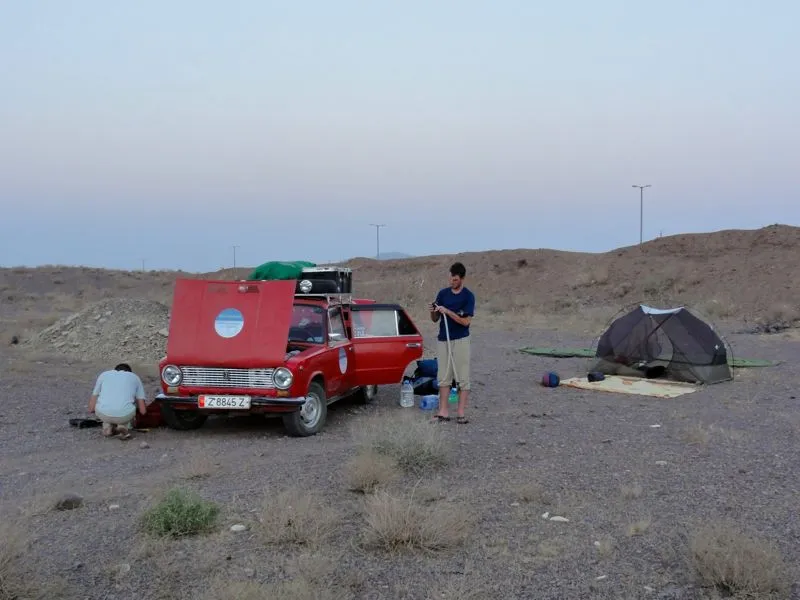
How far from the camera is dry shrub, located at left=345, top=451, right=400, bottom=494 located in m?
6.69

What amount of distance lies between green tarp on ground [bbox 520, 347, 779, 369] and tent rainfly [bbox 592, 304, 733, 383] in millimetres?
1953

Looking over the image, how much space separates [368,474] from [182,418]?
4.21 m

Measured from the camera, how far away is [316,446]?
901 centimetres

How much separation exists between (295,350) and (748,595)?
6619 millimetres

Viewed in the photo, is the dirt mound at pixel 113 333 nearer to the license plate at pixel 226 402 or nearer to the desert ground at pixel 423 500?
the desert ground at pixel 423 500

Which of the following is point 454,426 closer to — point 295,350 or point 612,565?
point 295,350

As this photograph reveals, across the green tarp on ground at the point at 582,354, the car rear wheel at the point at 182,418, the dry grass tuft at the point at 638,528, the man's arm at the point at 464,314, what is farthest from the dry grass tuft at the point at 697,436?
the green tarp on ground at the point at 582,354

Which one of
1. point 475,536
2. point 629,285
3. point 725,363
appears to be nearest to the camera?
point 475,536

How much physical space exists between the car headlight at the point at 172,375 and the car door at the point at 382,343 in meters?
2.51

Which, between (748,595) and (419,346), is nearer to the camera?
(748,595)

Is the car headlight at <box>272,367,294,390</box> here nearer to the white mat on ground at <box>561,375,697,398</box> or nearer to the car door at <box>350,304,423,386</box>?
the car door at <box>350,304,423,386</box>

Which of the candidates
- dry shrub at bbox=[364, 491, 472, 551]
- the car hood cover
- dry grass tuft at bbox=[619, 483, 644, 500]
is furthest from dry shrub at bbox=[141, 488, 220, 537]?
the car hood cover

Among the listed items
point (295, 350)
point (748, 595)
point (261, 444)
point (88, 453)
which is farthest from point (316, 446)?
point (748, 595)

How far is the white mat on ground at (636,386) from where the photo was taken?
509 inches
